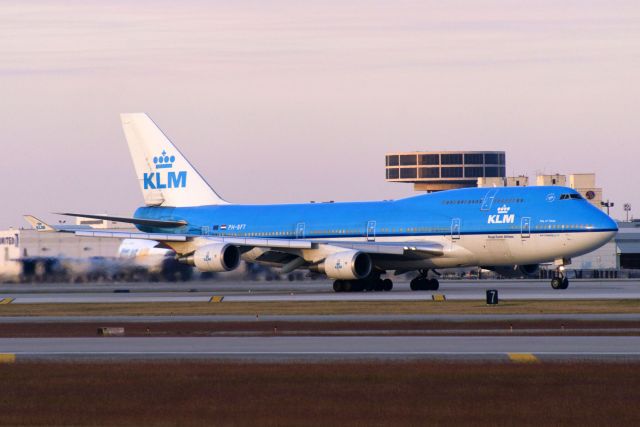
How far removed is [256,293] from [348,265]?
482cm

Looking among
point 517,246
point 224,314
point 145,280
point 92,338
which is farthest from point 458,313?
point 145,280

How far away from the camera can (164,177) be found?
69.4m

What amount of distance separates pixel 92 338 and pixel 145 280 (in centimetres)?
3660

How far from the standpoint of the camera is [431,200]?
197ft

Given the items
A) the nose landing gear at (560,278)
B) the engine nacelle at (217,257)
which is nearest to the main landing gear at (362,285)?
the engine nacelle at (217,257)

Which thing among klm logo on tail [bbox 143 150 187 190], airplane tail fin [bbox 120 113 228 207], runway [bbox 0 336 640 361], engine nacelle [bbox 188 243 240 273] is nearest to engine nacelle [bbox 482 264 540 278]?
engine nacelle [bbox 188 243 240 273]

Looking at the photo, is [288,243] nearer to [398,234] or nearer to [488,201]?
[398,234]

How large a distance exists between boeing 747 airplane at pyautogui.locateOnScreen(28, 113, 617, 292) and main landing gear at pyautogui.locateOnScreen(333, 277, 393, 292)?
5 cm

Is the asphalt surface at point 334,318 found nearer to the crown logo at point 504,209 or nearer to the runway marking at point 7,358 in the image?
the runway marking at point 7,358

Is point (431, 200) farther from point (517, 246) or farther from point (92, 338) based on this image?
point (92, 338)

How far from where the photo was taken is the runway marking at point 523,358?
76.8 feet

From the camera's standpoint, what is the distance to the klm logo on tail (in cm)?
6919

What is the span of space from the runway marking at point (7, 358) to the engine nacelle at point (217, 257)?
32.8 meters

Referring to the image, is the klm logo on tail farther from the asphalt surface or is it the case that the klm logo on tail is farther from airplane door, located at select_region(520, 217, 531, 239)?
the asphalt surface
